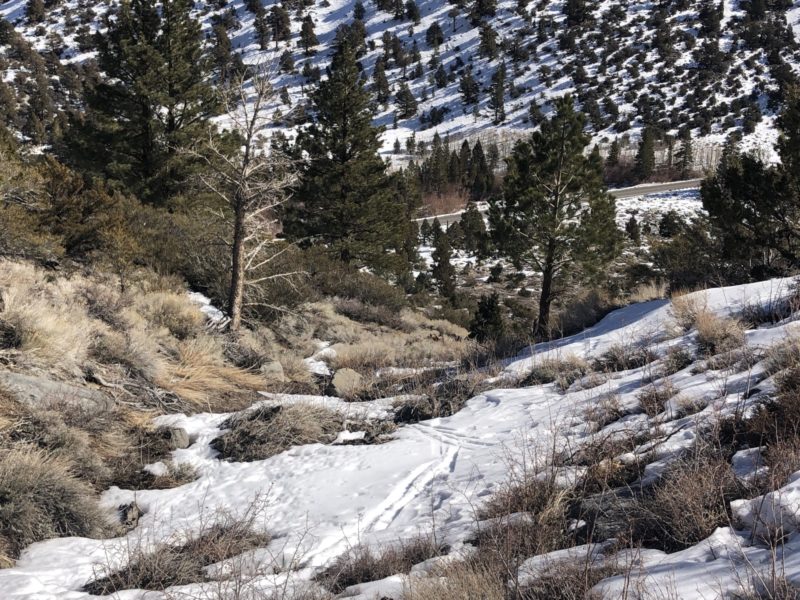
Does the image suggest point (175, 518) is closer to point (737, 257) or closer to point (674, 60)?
point (737, 257)

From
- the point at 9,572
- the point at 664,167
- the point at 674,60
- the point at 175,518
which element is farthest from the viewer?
the point at 674,60

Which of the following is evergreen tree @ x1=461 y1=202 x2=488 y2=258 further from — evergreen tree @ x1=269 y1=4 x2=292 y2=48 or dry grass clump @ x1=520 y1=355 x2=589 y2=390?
evergreen tree @ x1=269 y1=4 x2=292 y2=48

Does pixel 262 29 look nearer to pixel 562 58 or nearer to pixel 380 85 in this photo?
pixel 380 85

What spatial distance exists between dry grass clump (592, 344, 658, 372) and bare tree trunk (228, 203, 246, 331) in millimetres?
6376

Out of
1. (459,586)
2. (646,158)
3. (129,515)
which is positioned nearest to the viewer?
(459,586)

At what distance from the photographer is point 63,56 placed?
72.8 m

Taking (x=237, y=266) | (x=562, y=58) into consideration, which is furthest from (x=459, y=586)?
(x=562, y=58)

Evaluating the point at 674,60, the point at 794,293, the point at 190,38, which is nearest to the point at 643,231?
the point at 190,38

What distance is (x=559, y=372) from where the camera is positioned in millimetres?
6637

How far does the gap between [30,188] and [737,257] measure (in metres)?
15.9

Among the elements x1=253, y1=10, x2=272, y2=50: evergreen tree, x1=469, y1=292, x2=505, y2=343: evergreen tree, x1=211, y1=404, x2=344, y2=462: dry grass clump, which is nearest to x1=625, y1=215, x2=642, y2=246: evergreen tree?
x1=469, y1=292, x2=505, y2=343: evergreen tree

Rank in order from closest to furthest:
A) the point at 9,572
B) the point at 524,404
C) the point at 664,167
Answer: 1. the point at 9,572
2. the point at 524,404
3. the point at 664,167

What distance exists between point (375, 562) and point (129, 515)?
7.46ft

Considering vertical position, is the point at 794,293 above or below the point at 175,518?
above
